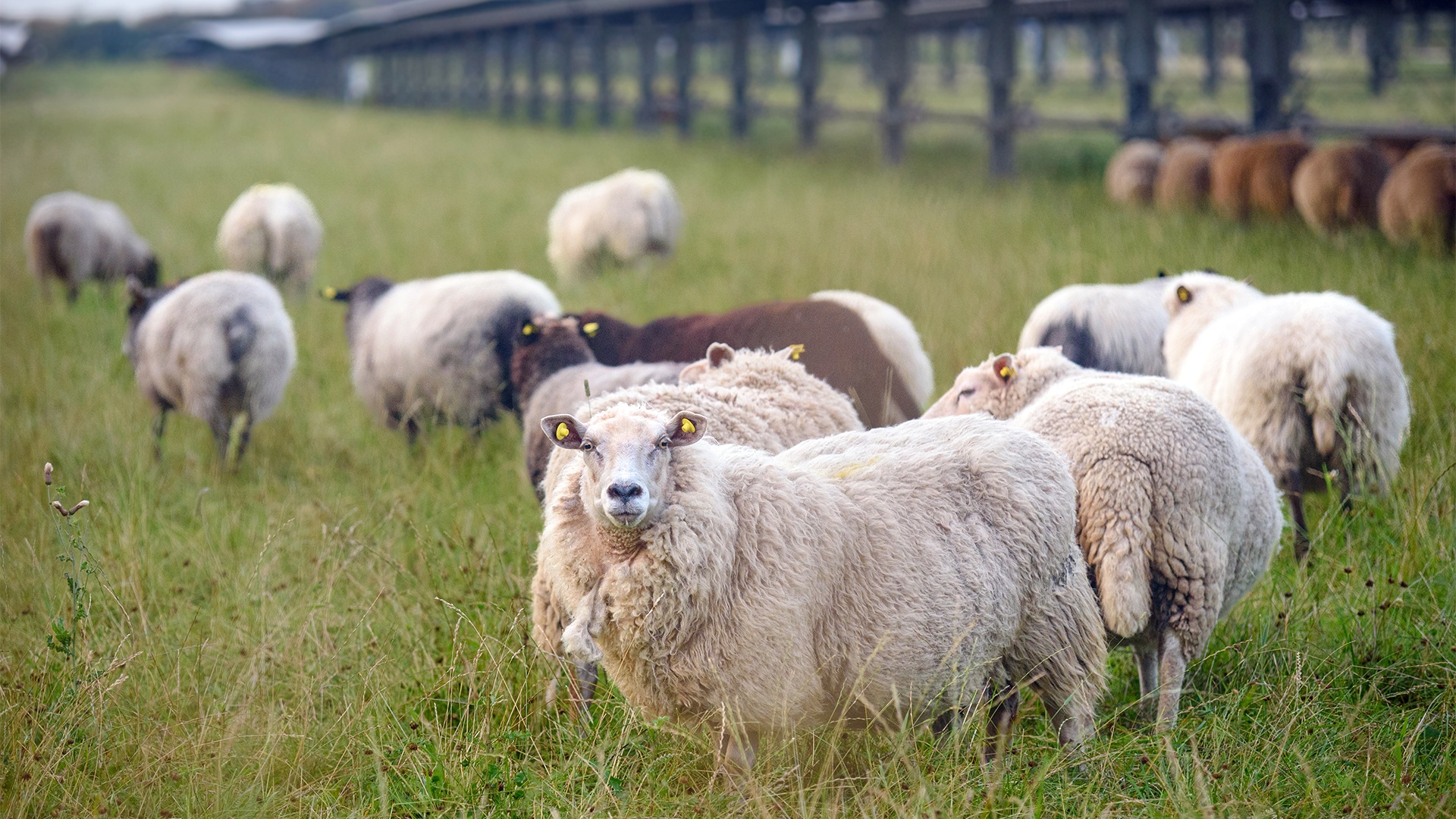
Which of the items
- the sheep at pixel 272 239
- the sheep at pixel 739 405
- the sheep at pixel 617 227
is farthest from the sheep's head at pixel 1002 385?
the sheep at pixel 272 239

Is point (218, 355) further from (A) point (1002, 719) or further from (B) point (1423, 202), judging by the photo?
(B) point (1423, 202)

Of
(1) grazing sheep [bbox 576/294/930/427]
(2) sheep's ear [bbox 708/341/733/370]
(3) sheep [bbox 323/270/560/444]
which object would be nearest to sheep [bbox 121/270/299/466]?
(3) sheep [bbox 323/270/560/444]

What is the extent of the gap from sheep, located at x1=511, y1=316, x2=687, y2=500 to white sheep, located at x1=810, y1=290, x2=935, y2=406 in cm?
89

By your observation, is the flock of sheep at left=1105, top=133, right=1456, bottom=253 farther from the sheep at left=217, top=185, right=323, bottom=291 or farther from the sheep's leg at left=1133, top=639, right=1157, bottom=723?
the sheep at left=217, top=185, right=323, bottom=291

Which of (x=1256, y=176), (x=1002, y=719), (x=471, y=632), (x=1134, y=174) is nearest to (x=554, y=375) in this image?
(x=471, y=632)

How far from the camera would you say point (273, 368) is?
20.1 ft

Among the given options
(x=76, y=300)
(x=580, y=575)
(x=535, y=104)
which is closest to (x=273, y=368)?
(x=580, y=575)

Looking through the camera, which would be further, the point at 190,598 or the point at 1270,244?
the point at 1270,244

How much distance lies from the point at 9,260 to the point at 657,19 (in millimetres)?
17419

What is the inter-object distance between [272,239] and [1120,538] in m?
8.64

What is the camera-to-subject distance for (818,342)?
495cm

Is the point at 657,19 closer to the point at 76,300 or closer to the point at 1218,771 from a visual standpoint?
the point at 76,300

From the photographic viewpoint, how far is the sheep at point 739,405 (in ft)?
11.0

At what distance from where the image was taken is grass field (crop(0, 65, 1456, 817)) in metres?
2.73
